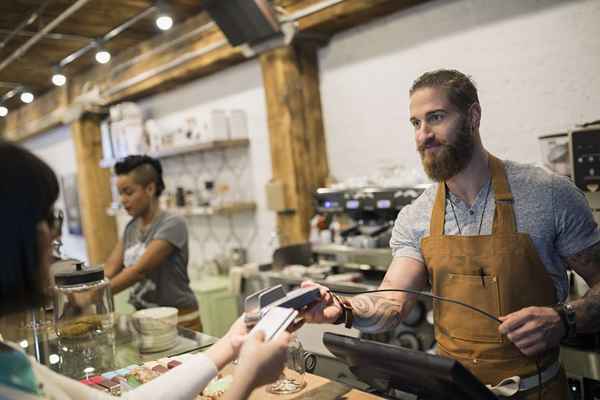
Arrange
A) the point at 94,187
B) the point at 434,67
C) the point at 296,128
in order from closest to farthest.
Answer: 1. the point at 434,67
2. the point at 296,128
3. the point at 94,187

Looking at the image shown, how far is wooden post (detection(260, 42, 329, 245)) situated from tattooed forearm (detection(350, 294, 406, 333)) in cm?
224

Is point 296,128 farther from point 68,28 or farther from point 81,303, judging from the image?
point 81,303

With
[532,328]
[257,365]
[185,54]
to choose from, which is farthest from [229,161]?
[257,365]

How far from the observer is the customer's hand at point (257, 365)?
115 centimetres

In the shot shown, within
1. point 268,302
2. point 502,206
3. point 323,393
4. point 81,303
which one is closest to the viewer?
point 268,302

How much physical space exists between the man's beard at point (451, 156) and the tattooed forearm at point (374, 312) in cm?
46

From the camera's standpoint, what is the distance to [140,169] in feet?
9.71

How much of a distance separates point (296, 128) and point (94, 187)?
376 centimetres

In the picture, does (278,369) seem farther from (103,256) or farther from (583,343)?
(103,256)

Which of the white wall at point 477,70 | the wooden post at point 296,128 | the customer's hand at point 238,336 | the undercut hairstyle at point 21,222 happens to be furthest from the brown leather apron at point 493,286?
the wooden post at point 296,128

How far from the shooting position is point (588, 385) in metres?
2.27

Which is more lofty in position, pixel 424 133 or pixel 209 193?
pixel 424 133

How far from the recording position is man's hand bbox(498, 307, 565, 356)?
4.92 feet

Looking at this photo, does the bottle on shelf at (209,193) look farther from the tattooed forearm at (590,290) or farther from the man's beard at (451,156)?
the tattooed forearm at (590,290)
